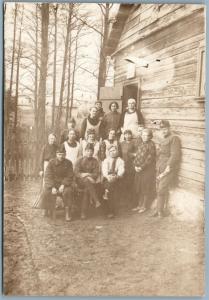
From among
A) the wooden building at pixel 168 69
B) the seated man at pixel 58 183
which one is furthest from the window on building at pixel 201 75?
the seated man at pixel 58 183

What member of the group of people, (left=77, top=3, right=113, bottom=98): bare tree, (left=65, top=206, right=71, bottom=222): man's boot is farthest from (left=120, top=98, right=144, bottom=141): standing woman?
(left=65, top=206, right=71, bottom=222): man's boot

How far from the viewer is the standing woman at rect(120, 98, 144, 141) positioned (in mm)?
2938

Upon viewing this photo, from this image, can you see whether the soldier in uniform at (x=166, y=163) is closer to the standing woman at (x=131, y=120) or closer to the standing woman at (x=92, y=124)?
the standing woman at (x=131, y=120)

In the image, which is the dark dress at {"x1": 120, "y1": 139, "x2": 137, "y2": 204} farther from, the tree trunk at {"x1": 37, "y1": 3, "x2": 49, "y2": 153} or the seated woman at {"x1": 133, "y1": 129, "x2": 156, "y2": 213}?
the tree trunk at {"x1": 37, "y1": 3, "x2": 49, "y2": 153}

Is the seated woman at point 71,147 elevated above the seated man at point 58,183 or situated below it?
above

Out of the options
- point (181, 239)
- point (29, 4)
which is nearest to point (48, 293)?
point (181, 239)

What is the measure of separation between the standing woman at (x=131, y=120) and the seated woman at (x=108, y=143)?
8 centimetres

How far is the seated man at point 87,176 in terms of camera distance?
2.91 meters

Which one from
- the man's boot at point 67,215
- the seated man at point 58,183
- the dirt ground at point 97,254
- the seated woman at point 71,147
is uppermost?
the seated woman at point 71,147

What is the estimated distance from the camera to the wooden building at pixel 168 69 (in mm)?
2865

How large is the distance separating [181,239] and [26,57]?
1.71 m

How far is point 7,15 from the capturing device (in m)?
2.87

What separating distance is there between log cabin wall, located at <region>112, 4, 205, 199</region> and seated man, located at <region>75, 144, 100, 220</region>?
0.50m

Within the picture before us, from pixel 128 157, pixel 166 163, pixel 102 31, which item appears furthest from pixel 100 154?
pixel 102 31
